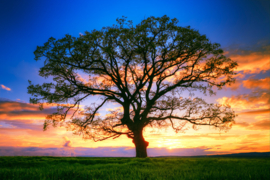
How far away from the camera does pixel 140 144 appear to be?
2006 centimetres

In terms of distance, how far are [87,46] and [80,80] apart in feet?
14.1

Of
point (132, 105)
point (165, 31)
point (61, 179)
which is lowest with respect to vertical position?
point (61, 179)

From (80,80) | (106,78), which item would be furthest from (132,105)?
(80,80)

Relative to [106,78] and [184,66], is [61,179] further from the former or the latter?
[184,66]

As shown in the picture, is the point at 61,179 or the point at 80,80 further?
the point at 80,80

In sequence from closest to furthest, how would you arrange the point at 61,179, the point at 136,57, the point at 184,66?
the point at 61,179
the point at 136,57
the point at 184,66

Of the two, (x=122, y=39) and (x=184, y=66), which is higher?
(x=122, y=39)

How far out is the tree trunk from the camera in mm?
19922

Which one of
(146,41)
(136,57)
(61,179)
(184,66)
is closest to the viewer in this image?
(61,179)

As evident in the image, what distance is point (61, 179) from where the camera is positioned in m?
6.71

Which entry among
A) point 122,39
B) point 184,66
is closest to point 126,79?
point 122,39

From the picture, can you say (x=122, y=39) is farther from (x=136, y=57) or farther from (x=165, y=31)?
(x=165, y=31)

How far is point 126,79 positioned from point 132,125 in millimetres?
5439

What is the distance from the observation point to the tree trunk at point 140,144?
784 inches
